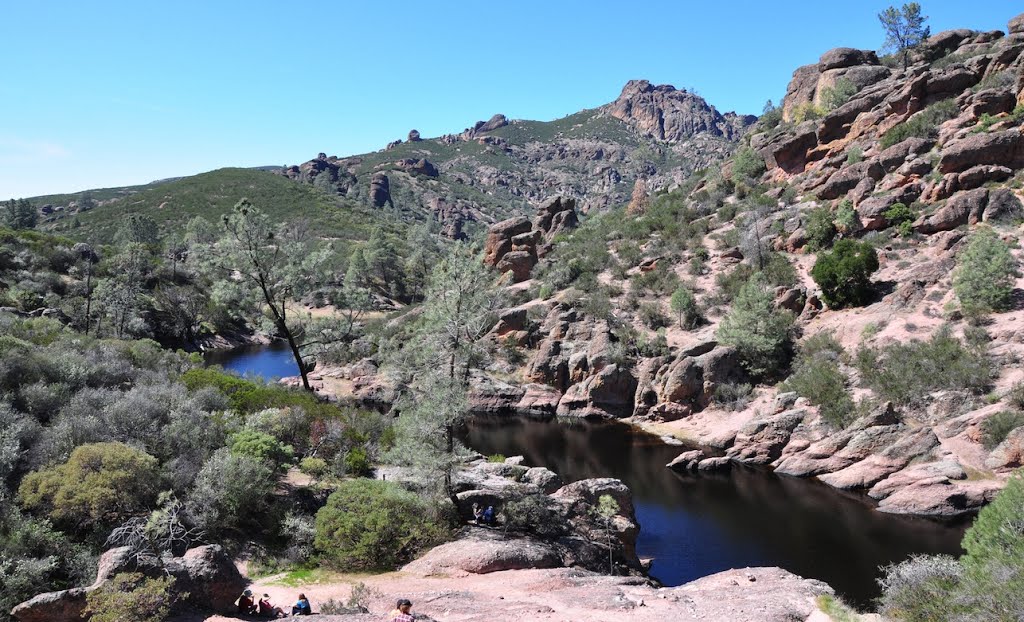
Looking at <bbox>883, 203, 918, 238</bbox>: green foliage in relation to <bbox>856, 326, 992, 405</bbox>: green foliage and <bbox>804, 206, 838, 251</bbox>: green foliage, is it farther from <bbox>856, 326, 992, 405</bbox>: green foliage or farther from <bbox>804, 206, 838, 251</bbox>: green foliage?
<bbox>856, 326, 992, 405</bbox>: green foliage

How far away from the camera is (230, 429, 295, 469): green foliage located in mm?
15820

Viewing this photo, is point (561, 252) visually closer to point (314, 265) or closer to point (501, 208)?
point (314, 265)

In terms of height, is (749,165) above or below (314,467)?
above

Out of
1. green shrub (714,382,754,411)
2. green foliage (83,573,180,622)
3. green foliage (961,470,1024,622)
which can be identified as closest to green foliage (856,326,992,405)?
green shrub (714,382,754,411)

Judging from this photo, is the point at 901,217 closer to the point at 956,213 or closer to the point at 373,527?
the point at 956,213

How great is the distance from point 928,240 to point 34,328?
172 feet

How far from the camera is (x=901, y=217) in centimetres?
4038

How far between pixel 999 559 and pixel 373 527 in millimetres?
13091

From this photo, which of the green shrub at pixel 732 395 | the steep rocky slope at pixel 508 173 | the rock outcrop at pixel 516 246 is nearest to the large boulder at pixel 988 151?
the green shrub at pixel 732 395

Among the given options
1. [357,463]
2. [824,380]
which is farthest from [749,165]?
[357,463]

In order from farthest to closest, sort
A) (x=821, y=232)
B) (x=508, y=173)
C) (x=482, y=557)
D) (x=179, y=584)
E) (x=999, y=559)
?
(x=508, y=173)
(x=821, y=232)
(x=482, y=557)
(x=179, y=584)
(x=999, y=559)

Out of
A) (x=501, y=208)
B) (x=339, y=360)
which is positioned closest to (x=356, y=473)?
(x=339, y=360)

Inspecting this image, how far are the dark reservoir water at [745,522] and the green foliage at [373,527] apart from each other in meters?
8.78

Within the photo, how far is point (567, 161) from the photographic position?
194 meters
